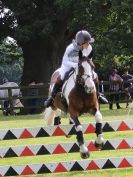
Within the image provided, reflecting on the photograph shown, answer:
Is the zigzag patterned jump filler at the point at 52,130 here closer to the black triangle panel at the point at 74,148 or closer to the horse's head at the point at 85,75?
the black triangle panel at the point at 74,148

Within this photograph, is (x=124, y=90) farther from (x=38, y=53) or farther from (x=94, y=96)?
(x=94, y=96)

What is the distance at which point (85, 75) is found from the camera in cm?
956

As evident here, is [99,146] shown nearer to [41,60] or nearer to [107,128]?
[107,128]

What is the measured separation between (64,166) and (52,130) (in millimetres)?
601

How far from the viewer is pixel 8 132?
8.61 meters

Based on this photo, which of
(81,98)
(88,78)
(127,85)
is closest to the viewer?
(88,78)

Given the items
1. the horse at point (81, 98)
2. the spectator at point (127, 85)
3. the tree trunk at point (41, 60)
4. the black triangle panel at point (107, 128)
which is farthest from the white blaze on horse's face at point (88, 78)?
the tree trunk at point (41, 60)

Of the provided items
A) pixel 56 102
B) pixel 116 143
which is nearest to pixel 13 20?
pixel 56 102

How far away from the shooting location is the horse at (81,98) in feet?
30.5

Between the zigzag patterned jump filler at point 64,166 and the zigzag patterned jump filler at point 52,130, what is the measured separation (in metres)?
0.47

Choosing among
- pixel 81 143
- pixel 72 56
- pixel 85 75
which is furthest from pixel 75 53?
pixel 81 143

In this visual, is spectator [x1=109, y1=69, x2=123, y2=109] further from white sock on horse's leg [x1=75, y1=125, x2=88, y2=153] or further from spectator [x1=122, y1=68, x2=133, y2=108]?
white sock on horse's leg [x1=75, y1=125, x2=88, y2=153]

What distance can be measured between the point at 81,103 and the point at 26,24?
22.6m

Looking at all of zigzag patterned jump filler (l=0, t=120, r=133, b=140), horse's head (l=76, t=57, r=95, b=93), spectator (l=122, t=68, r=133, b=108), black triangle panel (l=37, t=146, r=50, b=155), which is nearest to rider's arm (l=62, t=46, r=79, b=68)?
horse's head (l=76, t=57, r=95, b=93)
